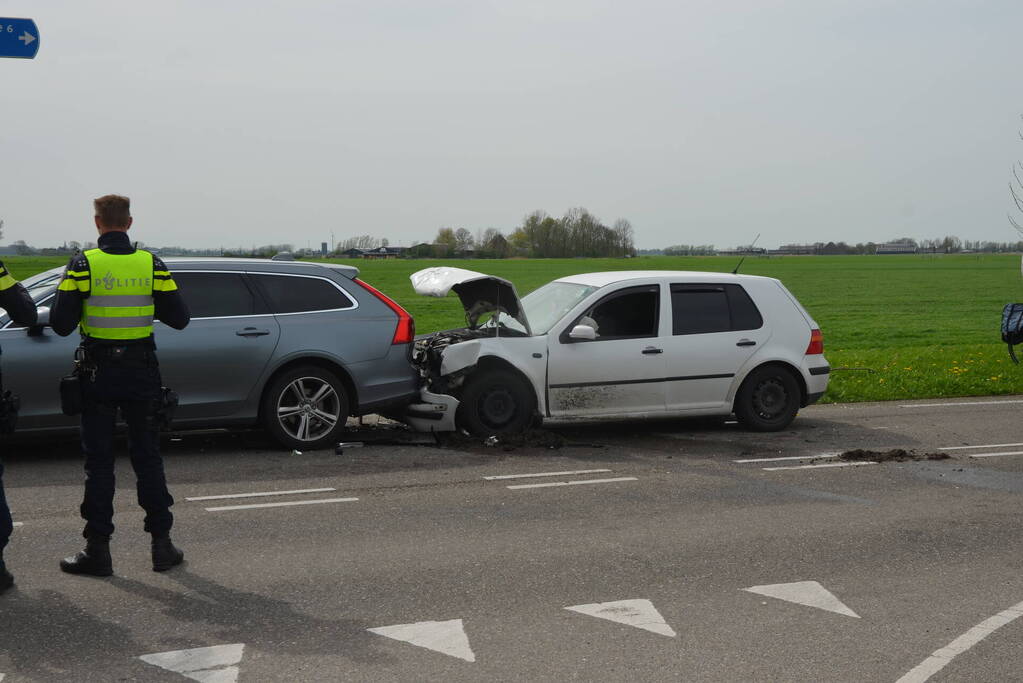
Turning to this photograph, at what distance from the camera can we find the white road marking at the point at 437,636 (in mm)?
4688

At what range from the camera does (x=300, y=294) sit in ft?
32.2

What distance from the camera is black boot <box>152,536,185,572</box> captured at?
5.88 meters

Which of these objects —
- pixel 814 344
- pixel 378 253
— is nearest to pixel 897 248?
pixel 378 253

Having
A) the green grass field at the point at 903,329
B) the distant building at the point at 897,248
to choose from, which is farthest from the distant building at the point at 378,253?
the distant building at the point at 897,248

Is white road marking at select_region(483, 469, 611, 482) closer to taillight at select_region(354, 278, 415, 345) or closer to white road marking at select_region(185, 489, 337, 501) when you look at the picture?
white road marking at select_region(185, 489, 337, 501)

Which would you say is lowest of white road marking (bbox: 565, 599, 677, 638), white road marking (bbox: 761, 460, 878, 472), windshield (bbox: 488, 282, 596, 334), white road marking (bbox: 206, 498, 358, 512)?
white road marking (bbox: 565, 599, 677, 638)

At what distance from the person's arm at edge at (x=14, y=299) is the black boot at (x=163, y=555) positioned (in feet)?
4.35

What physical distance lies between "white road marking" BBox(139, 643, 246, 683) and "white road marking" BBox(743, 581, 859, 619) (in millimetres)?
2551

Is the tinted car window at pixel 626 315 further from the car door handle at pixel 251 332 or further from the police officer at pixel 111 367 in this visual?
the police officer at pixel 111 367

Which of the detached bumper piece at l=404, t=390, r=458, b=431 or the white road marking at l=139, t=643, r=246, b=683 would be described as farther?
the detached bumper piece at l=404, t=390, r=458, b=431

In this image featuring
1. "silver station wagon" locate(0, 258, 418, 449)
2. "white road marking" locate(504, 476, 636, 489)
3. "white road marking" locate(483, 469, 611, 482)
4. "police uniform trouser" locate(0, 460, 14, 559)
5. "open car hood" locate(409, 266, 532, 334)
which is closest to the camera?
"police uniform trouser" locate(0, 460, 14, 559)

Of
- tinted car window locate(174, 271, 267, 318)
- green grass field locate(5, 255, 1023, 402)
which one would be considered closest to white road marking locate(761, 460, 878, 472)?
tinted car window locate(174, 271, 267, 318)

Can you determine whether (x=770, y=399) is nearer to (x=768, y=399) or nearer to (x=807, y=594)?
(x=768, y=399)

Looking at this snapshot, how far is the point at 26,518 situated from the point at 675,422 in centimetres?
665
